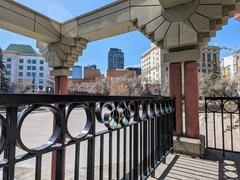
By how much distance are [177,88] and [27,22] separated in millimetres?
2791

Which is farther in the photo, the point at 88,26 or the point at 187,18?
the point at 88,26

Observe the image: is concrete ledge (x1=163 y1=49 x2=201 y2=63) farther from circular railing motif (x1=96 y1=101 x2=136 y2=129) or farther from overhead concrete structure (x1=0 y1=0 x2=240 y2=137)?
circular railing motif (x1=96 y1=101 x2=136 y2=129)

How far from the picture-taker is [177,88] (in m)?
2.59

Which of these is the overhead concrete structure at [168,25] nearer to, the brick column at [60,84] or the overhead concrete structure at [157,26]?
the overhead concrete structure at [157,26]

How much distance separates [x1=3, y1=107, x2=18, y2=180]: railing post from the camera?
1.79ft

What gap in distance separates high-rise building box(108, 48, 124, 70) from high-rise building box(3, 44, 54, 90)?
40.6 metres

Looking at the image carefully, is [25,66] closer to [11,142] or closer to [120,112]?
[120,112]

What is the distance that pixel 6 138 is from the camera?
1.76ft

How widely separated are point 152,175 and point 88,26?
289 cm

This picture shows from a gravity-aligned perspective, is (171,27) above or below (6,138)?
above

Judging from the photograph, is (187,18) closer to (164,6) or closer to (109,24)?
(164,6)

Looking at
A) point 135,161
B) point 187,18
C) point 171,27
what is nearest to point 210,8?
point 187,18

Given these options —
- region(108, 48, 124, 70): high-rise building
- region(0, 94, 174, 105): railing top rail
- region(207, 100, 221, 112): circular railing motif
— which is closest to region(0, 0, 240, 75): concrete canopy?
region(207, 100, 221, 112): circular railing motif

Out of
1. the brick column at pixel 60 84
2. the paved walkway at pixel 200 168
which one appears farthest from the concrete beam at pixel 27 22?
the paved walkway at pixel 200 168
